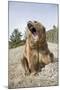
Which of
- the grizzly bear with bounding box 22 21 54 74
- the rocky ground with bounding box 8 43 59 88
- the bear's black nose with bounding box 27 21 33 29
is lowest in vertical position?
the rocky ground with bounding box 8 43 59 88

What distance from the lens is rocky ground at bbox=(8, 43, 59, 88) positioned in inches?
58.2

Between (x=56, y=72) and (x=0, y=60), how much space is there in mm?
474

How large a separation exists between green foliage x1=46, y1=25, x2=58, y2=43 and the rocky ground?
43mm

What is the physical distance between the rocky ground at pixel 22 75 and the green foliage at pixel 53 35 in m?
0.04

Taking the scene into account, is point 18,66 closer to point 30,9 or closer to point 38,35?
point 38,35

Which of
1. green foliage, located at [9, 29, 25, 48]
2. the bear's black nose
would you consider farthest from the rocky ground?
the bear's black nose

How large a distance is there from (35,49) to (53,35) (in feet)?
0.64

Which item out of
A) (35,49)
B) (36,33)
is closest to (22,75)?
(35,49)

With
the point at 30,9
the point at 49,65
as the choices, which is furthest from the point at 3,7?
the point at 49,65

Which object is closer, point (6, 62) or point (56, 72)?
point (6, 62)

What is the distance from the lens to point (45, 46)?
5.07 ft

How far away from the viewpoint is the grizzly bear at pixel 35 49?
Result: 1.51m

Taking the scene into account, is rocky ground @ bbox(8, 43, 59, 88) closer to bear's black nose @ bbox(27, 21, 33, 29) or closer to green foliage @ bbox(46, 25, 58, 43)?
green foliage @ bbox(46, 25, 58, 43)

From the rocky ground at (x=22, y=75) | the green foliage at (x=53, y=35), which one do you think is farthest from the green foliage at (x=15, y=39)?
the green foliage at (x=53, y=35)
